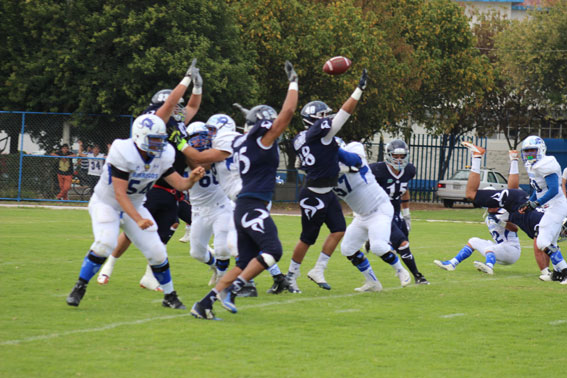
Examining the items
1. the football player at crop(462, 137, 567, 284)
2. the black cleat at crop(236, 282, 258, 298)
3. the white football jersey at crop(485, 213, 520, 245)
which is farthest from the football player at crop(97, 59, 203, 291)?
the white football jersey at crop(485, 213, 520, 245)

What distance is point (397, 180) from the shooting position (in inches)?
424

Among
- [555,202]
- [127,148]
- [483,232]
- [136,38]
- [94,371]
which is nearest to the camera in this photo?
[94,371]

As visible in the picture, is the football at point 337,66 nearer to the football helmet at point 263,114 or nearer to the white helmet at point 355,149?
the white helmet at point 355,149

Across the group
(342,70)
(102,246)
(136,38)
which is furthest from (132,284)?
(136,38)

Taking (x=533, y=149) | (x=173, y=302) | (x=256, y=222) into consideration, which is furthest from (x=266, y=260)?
(x=533, y=149)

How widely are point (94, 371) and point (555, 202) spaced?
25.0 feet

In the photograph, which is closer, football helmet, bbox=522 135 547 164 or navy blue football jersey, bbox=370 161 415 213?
navy blue football jersey, bbox=370 161 415 213

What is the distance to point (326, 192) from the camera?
936cm

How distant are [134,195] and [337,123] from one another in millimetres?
2318

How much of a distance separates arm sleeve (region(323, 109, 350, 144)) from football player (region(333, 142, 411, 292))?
1.65 ft

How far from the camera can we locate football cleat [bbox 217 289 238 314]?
306 inches

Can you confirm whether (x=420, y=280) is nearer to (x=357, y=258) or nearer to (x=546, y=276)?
(x=357, y=258)

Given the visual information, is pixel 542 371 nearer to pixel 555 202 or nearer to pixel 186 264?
pixel 555 202

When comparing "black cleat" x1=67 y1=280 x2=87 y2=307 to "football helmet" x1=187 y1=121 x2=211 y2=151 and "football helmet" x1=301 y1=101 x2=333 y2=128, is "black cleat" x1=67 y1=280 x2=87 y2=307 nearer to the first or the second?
"football helmet" x1=187 y1=121 x2=211 y2=151
